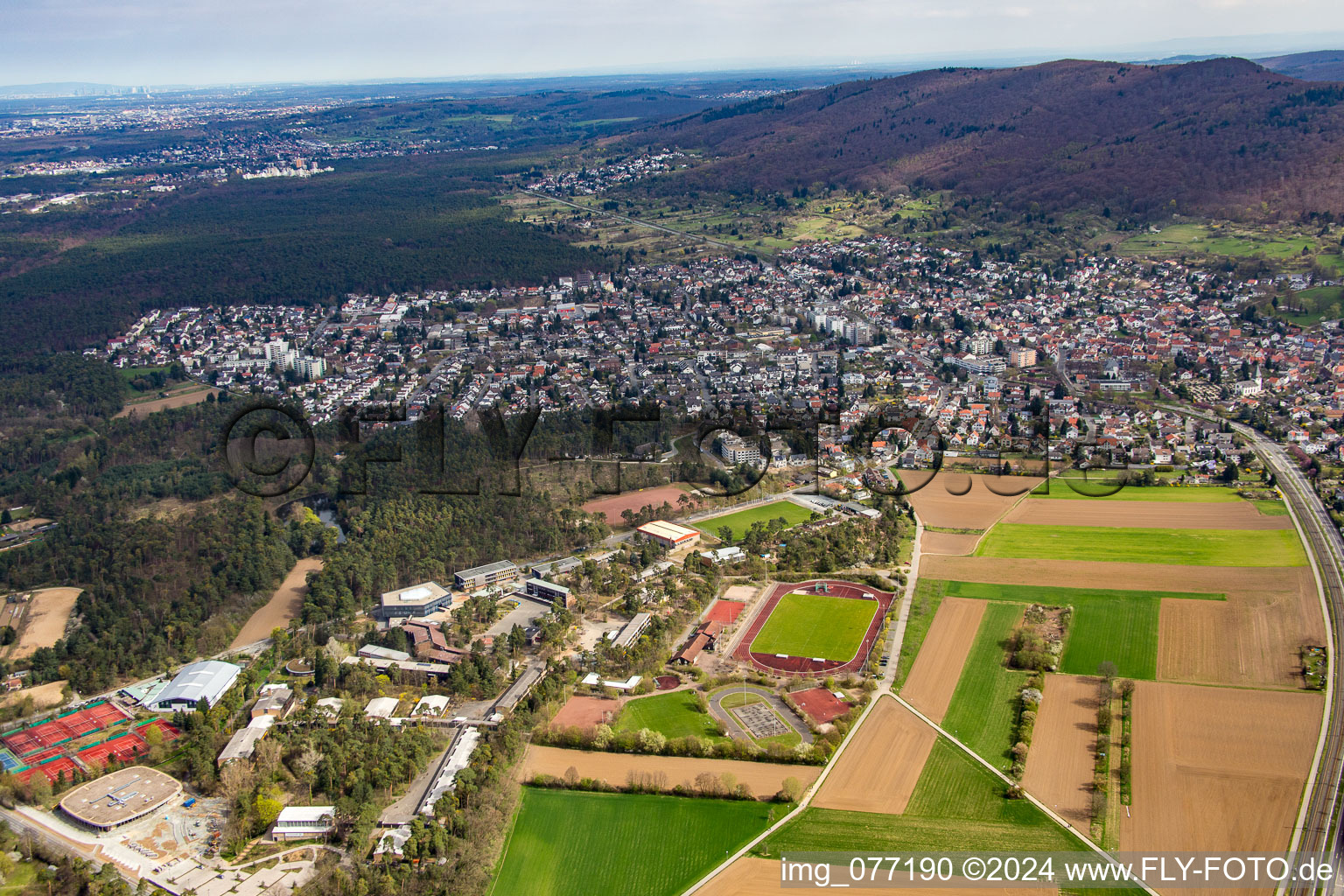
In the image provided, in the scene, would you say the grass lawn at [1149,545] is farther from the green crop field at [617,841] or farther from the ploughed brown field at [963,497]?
the green crop field at [617,841]

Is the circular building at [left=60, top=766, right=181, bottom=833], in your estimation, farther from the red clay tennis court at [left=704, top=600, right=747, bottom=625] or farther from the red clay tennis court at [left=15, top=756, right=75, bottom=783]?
the red clay tennis court at [left=704, top=600, right=747, bottom=625]

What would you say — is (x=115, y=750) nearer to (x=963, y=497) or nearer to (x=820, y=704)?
(x=820, y=704)

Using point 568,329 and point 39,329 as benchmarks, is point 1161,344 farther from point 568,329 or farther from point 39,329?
point 39,329

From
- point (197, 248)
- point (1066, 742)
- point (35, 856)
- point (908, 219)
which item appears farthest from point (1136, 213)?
point (35, 856)

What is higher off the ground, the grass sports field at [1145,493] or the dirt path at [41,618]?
the grass sports field at [1145,493]

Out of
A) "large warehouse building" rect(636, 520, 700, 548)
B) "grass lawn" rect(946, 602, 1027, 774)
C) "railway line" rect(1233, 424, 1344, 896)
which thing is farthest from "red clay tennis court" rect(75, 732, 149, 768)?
"railway line" rect(1233, 424, 1344, 896)

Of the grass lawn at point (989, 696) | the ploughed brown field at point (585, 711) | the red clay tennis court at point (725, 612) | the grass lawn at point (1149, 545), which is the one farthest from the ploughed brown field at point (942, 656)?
the ploughed brown field at point (585, 711)
